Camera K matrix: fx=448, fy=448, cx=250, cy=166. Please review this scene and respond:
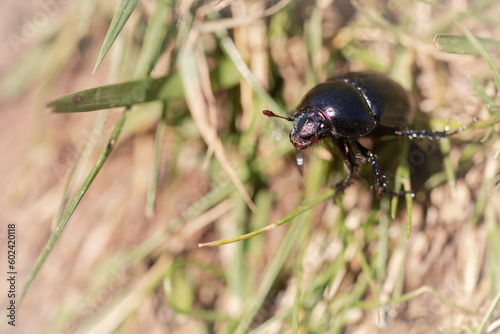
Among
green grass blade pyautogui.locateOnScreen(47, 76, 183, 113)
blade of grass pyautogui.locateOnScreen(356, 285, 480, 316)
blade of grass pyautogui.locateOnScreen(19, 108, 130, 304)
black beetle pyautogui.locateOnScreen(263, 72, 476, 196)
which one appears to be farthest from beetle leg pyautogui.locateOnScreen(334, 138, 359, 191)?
blade of grass pyautogui.locateOnScreen(19, 108, 130, 304)

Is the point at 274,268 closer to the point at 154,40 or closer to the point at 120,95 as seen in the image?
the point at 120,95

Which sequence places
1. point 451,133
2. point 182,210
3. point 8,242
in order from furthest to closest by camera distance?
1. point 8,242
2. point 182,210
3. point 451,133

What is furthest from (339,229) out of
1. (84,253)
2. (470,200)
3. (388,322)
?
(84,253)

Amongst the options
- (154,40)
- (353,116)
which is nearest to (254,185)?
(353,116)

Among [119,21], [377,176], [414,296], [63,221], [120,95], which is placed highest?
[119,21]

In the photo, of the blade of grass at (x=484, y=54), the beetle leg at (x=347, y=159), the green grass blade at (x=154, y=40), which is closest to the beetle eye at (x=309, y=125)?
the beetle leg at (x=347, y=159)

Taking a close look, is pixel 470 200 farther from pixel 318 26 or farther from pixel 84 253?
pixel 84 253
